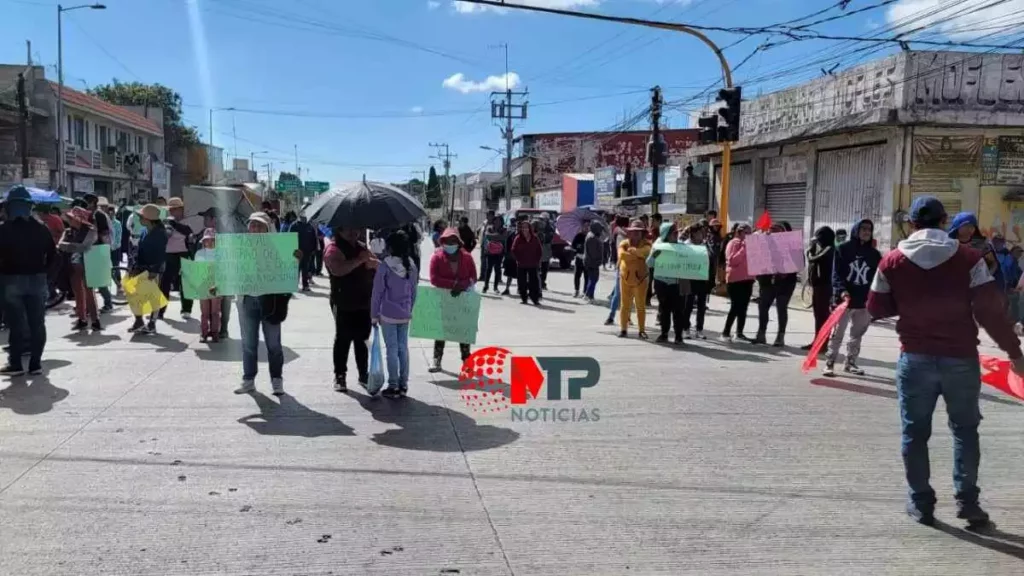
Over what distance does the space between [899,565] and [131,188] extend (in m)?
46.5

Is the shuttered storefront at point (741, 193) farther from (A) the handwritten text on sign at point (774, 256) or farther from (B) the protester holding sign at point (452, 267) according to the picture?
(B) the protester holding sign at point (452, 267)

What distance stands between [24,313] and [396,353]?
3946mm

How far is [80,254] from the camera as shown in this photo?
10.3 meters

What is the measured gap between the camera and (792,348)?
1063 cm

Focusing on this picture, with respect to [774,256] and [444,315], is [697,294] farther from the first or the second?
[444,315]

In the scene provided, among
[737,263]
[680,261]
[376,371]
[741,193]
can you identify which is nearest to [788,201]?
[741,193]

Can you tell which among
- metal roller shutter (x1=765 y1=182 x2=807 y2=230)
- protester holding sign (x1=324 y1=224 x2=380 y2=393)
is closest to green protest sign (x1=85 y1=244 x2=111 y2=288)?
protester holding sign (x1=324 y1=224 x2=380 y2=393)

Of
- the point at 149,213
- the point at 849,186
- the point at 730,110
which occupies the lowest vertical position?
the point at 149,213

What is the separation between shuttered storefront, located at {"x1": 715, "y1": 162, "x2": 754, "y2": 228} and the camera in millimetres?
22188

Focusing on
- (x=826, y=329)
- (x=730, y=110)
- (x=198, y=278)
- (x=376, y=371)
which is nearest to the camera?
(x=376, y=371)

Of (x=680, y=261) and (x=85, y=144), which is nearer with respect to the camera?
(x=680, y=261)

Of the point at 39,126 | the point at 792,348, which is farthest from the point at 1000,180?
the point at 39,126

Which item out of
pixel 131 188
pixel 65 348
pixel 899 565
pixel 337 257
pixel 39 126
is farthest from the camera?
pixel 131 188

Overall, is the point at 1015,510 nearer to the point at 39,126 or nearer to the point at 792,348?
the point at 792,348
